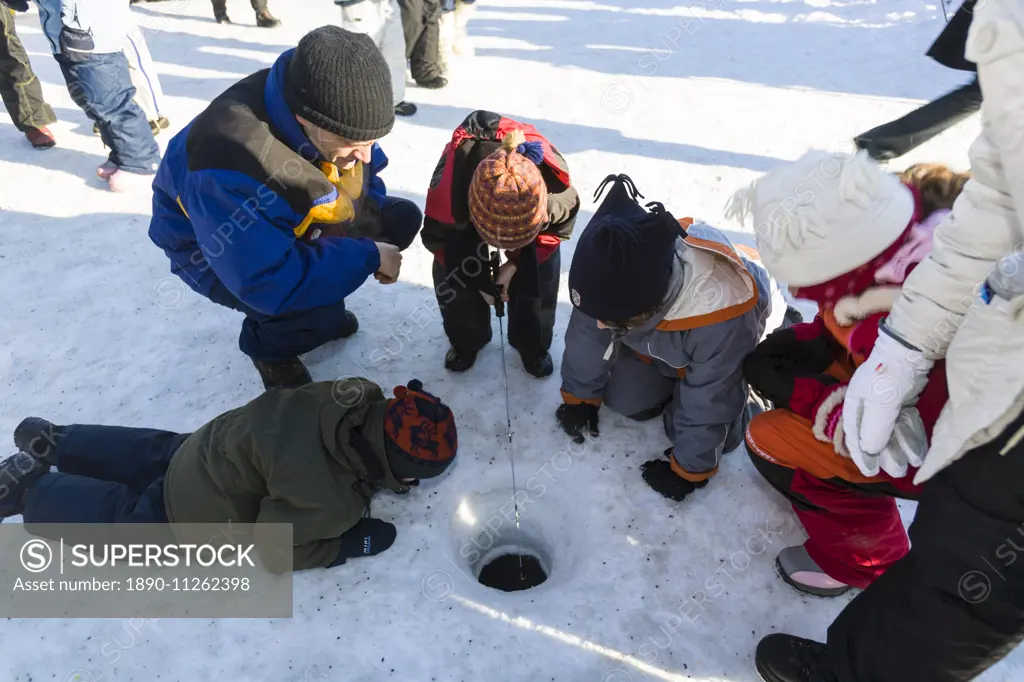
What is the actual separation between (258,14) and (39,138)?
8.64 feet

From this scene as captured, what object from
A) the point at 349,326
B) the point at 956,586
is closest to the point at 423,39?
the point at 349,326

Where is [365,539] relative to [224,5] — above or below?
below

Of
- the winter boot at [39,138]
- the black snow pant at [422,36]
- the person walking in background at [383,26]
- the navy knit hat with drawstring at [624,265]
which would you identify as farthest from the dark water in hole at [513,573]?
the winter boot at [39,138]

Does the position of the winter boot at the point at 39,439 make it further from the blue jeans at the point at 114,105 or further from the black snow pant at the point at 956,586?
the black snow pant at the point at 956,586

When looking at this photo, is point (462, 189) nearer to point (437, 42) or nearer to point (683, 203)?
point (683, 203)

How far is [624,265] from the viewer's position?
1.86 m

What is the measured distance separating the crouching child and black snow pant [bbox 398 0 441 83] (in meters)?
3.43

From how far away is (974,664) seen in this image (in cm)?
147

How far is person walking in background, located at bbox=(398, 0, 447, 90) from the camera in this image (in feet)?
15.9

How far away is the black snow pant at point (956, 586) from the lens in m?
1.30

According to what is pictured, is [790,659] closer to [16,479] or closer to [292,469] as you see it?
[292,469]

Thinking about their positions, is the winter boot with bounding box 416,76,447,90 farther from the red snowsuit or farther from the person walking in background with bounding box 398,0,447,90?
the red snowsuit

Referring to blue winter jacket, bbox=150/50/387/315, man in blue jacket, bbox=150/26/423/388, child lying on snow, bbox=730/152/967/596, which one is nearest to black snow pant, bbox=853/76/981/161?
child lying on snow, bbox=730/152/967/596

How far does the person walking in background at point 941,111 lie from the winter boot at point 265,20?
5.37 m
